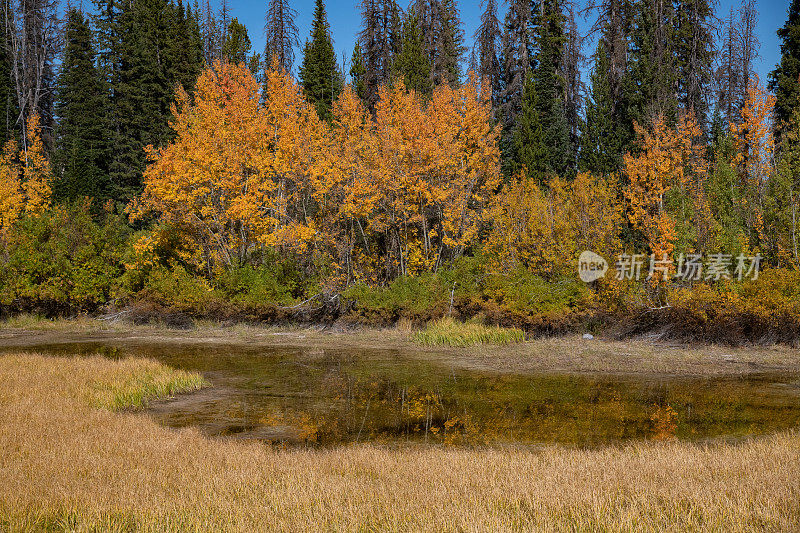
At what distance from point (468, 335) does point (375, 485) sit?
607 inches

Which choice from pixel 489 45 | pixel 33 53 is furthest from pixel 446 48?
pixel 33 53

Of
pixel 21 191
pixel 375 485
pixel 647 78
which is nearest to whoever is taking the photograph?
pixel 375 485

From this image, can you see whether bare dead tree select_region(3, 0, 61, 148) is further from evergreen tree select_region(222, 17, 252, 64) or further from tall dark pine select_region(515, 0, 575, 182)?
tall dark pine select_region(515, 0, 575, 182)

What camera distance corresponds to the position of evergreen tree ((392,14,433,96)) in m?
41.0

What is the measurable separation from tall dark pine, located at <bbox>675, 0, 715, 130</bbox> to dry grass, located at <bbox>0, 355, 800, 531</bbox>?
35489 millimetres

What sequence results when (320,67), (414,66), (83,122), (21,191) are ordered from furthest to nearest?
(320,67) < (83,122) < (414,66) < (21,191)

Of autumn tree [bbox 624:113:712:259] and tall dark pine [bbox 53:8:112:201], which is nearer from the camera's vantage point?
autumn tree [bbox 624:113:712:259]

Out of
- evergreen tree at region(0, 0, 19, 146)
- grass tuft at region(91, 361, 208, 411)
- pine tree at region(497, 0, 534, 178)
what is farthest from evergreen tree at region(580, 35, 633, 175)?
evergreen tree at region(0, 0, 19, 146)

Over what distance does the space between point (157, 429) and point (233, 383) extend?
5.46 metres

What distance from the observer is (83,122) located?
1822 inches

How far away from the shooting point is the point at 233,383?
52.4 ft

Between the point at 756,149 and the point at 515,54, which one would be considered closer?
the point at 756,149

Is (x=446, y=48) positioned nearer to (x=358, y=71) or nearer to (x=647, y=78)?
(x=358, y=71)

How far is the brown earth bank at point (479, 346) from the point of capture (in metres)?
17.7
